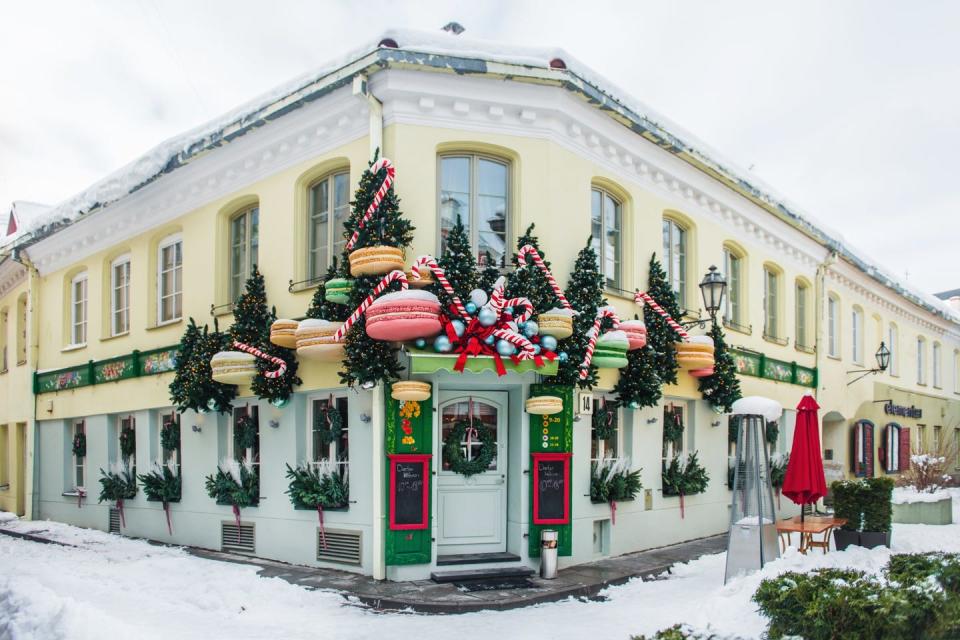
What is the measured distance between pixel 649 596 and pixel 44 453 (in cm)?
1440

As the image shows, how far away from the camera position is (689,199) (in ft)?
47.5

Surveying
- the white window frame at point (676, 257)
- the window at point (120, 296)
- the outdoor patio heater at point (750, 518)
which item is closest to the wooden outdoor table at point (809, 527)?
the outdoor patio heater at point (750, 518)

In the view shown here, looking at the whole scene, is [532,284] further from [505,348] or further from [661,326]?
[661,326]

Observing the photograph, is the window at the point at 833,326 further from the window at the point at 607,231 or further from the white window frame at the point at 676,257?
the window at the point at 607,231

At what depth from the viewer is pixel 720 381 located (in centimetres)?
1444

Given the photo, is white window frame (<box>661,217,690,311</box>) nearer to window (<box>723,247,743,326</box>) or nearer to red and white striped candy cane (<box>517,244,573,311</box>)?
window (<box>723,247,743,326</box>)

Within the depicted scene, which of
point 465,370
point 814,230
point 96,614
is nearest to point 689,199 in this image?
point 814,230

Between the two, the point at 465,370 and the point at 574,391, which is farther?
the point at 574,391

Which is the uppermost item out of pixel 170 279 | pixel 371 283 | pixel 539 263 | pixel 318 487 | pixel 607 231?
pixel 607 231

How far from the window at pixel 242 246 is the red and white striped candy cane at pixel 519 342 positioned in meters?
4.84

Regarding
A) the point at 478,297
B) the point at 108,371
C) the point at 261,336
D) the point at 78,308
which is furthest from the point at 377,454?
the point at 78,308

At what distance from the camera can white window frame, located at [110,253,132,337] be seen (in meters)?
15.9

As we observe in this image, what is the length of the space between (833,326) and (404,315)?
14.7 m

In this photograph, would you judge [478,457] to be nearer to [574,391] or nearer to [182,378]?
[574,391]
